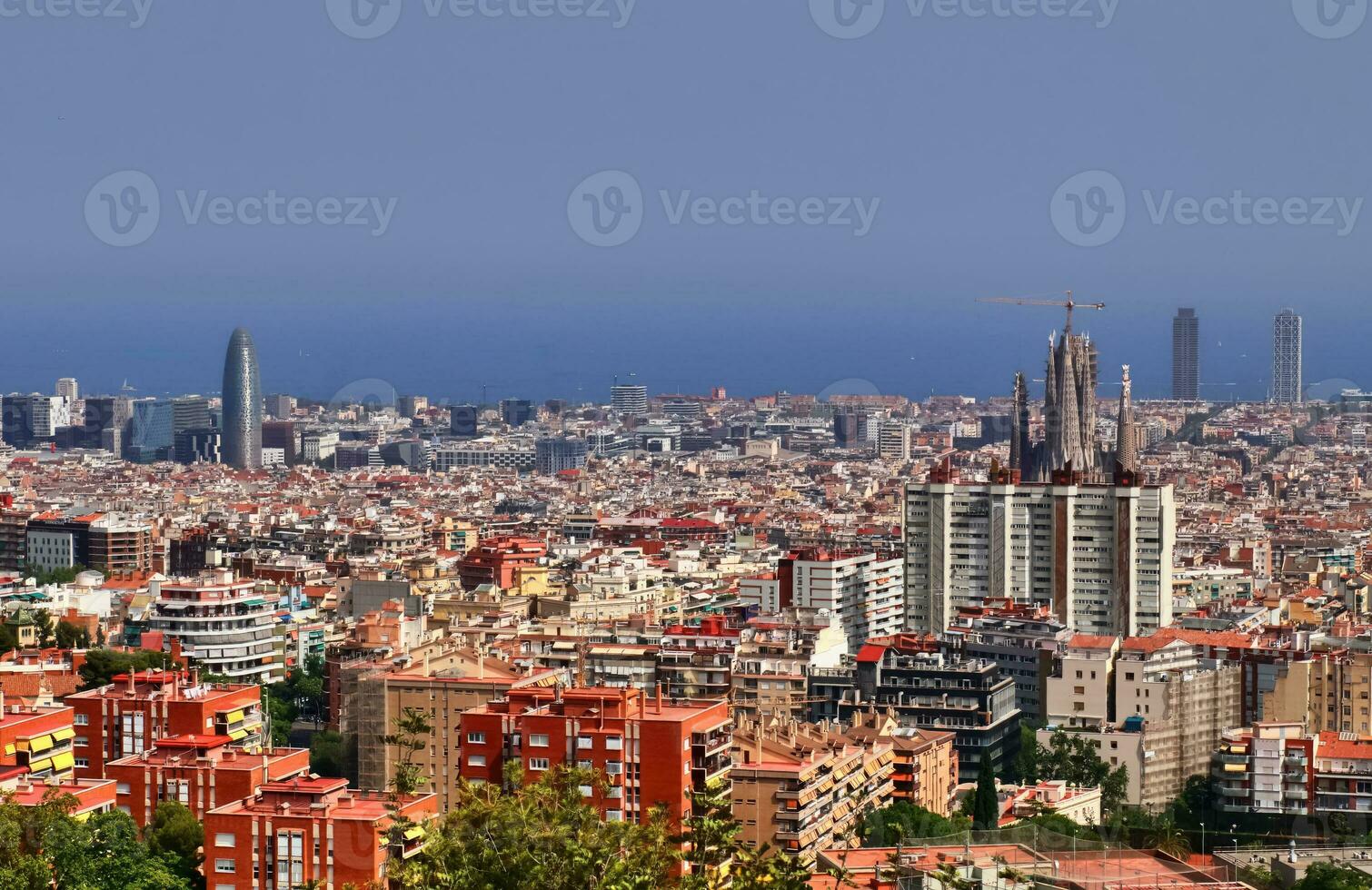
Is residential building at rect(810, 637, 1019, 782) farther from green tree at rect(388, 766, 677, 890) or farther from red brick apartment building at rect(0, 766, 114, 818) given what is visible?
green tree at rect(388, 766, 677, 890)

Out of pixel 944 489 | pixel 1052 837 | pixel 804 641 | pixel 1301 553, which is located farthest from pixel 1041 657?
pixel 1301 553

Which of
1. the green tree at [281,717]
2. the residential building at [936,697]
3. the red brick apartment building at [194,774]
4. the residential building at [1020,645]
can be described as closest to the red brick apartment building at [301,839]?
the red brick apartment building at [194,774]

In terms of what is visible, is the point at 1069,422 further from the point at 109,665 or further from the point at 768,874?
the point at 768,874

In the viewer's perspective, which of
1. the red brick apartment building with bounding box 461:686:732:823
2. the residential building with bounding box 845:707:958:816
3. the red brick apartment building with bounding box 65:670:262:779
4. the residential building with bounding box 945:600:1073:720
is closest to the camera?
the red brick apartment building with bounding box 461:686:732:823

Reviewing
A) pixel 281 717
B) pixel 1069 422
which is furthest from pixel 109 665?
pixel 1069 422

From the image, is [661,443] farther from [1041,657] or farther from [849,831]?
[849,831]

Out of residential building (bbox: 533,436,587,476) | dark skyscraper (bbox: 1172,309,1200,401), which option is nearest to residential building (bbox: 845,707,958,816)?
residential building (bbox: 533,436,587,476)
